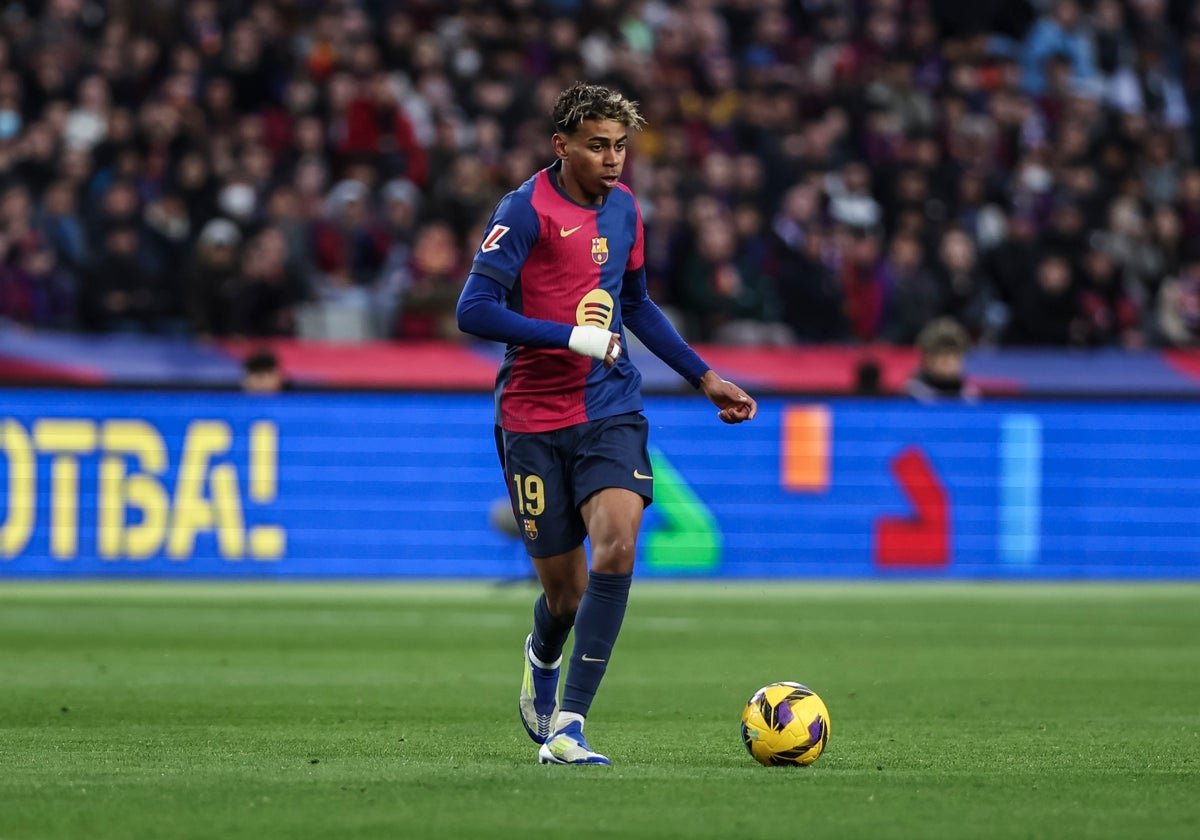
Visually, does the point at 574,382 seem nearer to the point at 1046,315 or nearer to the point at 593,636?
the point at 593,636

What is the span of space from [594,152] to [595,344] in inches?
28.1

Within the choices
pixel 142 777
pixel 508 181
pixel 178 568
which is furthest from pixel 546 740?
pixel 508 181

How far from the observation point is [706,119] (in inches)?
904

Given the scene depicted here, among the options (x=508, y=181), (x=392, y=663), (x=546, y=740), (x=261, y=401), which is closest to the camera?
(x=546, y=740)

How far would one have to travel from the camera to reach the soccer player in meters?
7.19

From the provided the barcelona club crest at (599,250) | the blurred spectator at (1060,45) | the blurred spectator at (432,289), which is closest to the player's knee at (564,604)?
the barcelona club crest at (599,250)

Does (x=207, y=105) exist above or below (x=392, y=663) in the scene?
above

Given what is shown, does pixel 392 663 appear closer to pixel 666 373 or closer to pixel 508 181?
pixel 666 373

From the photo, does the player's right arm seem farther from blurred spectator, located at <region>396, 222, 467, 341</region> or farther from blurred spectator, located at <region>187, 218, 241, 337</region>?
blurred spectator, located at <region>187, 218, 241, 337</region>

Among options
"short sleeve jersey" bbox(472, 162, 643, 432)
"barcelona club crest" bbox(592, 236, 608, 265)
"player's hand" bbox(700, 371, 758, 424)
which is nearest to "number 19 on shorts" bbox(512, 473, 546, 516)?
"short sleeve jersey" bbox(472, 162, 643, 432)

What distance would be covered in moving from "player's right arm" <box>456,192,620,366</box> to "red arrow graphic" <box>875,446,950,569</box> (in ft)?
35.4

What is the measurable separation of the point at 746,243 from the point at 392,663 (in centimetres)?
1067

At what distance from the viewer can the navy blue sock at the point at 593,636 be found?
7172 millimetres

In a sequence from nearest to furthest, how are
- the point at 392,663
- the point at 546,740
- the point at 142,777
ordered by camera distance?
the point at 142,777
the point at 546,740
the point at 392,663
